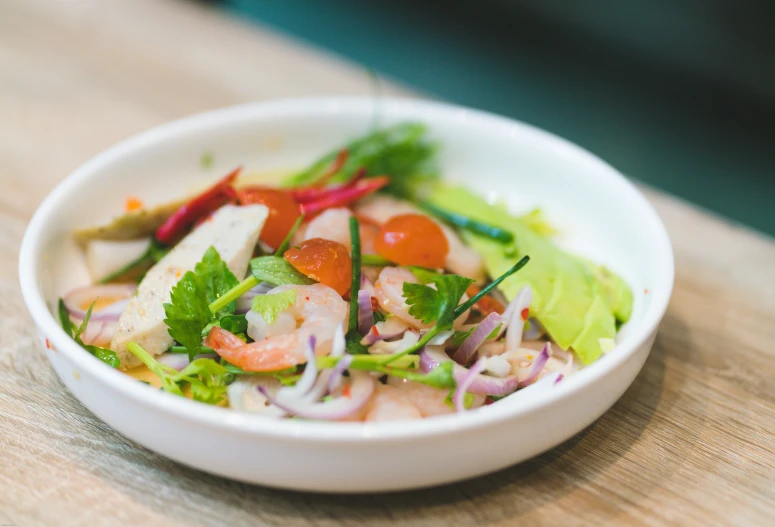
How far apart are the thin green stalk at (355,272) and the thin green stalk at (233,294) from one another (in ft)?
0.77

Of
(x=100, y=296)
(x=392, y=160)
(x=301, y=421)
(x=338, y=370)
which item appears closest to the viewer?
(x=301, y=421)

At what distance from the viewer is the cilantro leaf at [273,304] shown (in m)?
1.59

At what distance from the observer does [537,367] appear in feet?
5.49

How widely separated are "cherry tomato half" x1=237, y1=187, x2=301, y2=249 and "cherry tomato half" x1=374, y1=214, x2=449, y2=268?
0.26 m

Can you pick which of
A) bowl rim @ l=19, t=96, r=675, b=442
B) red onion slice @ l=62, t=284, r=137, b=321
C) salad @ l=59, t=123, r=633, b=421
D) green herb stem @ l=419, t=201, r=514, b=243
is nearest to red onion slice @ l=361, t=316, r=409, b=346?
salad @ l=59, t=123, r=633, b=421

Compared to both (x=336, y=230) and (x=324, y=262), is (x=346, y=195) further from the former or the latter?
(x=324, y=262)

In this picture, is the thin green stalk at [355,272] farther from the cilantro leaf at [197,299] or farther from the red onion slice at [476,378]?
the cilantro leaf at [197,299]

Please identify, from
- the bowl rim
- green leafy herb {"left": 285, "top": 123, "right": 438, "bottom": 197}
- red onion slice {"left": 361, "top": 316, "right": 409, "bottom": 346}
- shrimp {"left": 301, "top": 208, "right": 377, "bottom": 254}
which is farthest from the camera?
green leafy herb {"left": 285, "top": 123, "right": 438, "bottom": 197}

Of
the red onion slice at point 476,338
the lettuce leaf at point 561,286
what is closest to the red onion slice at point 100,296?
the red onion slice at point 476,338

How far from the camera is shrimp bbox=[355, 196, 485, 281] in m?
2.00

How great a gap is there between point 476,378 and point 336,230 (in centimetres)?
61

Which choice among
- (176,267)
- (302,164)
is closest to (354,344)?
(176,267)

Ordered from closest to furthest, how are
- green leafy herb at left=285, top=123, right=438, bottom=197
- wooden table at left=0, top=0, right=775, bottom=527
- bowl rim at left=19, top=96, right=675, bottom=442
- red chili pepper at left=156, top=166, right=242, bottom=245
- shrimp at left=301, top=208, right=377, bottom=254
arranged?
1. bowl rim at left=19, top=96, right=675, bottom=442
2. wooden table at left=0, top=0, right=775, bottom=527
3. shrimp at left=301, top=208, right=377, bottom=254
4. red chili pepper at left=156, top=166, right=242, bottom=245
5. green leafy herb at left=285, top=123, right=438, bottom=197

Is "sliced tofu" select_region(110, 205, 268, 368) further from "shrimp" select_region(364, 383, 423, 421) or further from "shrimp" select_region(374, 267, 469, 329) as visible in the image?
"shrimp" select_region(364, 383, 423, 421)
